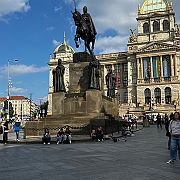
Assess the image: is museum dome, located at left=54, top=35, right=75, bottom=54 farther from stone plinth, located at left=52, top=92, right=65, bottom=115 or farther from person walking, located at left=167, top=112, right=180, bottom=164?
person walking, located at left=167, top=112, right=180, bottom=164

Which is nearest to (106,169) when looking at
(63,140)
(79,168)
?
(79,168)

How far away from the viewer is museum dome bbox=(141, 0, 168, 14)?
9259 cm

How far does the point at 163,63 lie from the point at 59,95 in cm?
7028

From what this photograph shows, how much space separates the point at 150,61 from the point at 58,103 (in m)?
70.1

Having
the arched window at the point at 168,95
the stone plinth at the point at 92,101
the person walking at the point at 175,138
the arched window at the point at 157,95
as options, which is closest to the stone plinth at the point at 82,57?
the stone plinth at the point at 92,101

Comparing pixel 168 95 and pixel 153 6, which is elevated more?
pixel 153 6

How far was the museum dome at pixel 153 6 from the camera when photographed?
304 ft

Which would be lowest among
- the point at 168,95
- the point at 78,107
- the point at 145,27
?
the point at 78,107

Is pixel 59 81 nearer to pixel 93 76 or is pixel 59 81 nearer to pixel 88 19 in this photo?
pixel 93 76

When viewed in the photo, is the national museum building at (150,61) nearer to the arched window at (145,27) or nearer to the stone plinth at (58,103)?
the arched window at (145,27)

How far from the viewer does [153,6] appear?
93.9 meters

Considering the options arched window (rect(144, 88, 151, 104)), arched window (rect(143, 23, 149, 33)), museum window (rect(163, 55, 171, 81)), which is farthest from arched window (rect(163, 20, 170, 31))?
arched window (rect(144, 88, 151, 104))

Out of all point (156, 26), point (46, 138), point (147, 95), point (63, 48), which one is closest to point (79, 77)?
point (46, 138)

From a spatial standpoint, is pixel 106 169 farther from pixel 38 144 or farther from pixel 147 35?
pixel 147 35
